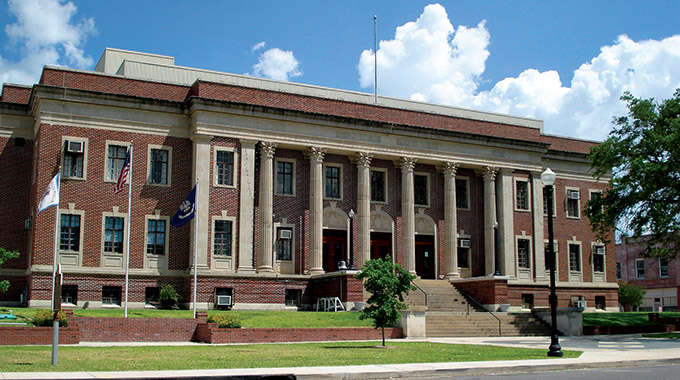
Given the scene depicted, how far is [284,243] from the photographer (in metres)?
38.1

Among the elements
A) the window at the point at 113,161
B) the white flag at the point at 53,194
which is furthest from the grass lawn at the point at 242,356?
the window at the point at 113,161

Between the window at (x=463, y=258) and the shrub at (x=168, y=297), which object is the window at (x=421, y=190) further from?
the shrub at (x=168, y=297)

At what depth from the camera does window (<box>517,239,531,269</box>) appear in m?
44.3

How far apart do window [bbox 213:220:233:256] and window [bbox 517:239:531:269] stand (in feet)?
61.7

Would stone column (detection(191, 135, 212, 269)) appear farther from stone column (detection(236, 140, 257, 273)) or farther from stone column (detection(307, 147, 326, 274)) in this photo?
stone column (detection(307, 147, 326, 274))

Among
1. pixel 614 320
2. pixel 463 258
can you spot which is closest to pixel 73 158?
pixel 463 258

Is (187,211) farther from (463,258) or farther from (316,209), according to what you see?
(463,258)

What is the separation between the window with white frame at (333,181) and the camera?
39719 mm

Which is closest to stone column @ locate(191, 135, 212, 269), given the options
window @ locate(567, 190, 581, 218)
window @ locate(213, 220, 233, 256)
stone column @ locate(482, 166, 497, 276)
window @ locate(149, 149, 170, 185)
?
window @ locate(213, 220, 233, 256)

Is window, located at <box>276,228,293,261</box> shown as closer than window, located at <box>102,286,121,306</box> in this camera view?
No

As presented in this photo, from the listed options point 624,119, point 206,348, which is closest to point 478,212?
point 624,119

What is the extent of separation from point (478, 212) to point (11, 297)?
88.0 feet

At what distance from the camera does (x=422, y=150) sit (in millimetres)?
41250

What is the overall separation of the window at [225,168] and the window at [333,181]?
589cm
